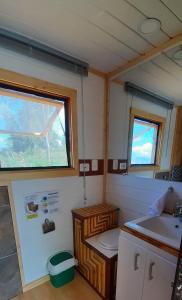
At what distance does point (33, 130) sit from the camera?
148 centimetres

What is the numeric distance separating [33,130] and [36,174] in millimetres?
440

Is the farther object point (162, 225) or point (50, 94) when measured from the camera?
point (50, 94)

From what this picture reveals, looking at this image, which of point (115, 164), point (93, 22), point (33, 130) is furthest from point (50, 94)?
point (115, 164)

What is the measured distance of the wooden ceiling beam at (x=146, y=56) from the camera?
119cm

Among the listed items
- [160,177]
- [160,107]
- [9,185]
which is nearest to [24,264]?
[9,185]

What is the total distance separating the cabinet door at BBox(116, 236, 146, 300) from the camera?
3.20 ft

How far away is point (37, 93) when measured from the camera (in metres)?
1.46

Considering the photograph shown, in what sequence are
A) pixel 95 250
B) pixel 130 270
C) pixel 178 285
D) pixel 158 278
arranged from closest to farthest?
pixel 178 285 → pixel 158 278 → pixel 130 270 → pixel 95 250

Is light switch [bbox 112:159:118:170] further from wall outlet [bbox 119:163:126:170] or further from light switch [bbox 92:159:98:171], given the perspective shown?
light switch [bbox 92:159:98:171]

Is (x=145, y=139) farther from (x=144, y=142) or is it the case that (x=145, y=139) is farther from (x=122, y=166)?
(x=122, y=166)

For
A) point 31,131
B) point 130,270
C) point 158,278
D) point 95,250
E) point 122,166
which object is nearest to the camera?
point 158,278

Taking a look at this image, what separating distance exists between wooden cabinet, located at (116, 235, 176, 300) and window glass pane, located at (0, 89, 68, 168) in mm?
1019

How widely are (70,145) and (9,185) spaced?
0.71 meters

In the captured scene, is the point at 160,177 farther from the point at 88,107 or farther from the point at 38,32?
the point at 38,32
